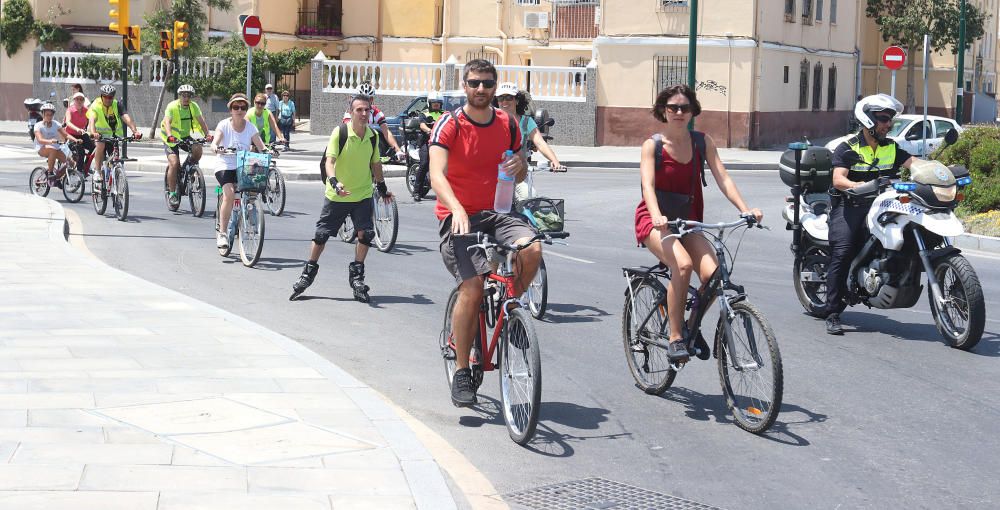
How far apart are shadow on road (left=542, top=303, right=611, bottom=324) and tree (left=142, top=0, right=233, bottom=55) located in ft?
111

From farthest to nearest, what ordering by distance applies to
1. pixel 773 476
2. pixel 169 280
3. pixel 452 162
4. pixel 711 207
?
pixel 711 207, pixel 169 280, pixel 452 162, pixel 773 476

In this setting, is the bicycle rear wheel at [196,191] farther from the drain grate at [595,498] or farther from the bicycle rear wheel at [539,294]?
the drain grate at [595,498]

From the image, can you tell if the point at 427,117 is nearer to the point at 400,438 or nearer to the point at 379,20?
the point at 400,438

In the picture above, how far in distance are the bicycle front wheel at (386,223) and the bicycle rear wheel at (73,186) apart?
730 cm

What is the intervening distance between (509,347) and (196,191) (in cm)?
1281

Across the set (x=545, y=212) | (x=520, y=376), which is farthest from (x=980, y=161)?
(x=520, y=376)

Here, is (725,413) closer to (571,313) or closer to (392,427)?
(392,427)

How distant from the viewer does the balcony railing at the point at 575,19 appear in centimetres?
4588

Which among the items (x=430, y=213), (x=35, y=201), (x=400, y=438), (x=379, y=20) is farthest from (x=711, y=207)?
(x=379, y=20)

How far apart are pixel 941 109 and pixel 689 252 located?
50.8 metres

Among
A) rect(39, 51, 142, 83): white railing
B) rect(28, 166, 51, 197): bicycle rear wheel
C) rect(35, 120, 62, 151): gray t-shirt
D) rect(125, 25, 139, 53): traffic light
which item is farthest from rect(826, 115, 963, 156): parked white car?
rect(39, 51, 142, 83): white railing

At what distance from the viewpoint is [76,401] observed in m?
7.29

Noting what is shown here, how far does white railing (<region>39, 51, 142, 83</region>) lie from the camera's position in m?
45.3

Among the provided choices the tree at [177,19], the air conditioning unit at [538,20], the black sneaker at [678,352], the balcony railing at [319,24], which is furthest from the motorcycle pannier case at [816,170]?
the balcony railing at [319,24]
